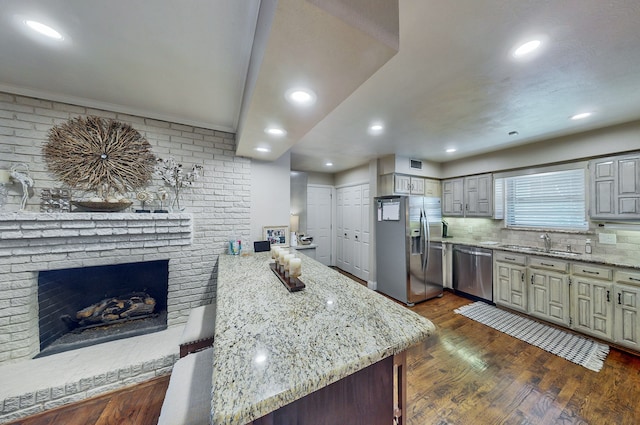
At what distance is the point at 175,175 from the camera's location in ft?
7.56

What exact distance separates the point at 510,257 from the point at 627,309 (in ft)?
3.36

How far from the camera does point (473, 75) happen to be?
1547 millimetres

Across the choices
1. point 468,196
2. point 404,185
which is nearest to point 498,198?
point 468,196

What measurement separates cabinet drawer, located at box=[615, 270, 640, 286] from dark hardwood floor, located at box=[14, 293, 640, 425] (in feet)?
2.46

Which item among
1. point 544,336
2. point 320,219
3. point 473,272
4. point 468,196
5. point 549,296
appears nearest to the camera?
point 544,336

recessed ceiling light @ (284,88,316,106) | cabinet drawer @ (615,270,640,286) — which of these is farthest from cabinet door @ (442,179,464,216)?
recessed ceiling light @ (284,88,316,106)

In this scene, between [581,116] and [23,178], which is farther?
[581,116]

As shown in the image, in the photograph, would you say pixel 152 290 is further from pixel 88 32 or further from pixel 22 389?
pixel 88 32

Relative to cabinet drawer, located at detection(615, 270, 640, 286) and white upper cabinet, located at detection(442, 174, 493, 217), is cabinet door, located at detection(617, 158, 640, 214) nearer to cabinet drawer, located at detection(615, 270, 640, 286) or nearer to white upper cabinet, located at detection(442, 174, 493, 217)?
cabinet drawer, located at detection(615, 270, 640, 286)

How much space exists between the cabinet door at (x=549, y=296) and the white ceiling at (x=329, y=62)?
73.7 inches

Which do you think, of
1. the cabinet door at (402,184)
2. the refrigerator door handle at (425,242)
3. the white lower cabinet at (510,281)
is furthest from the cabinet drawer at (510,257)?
the cabinet door at (402,184)

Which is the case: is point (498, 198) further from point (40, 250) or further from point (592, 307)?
point (40, 250)

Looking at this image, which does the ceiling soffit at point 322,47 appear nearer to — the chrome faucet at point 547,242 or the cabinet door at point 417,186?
the cabinet door at point 417,186

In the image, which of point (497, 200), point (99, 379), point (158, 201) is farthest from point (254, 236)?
point (497, 200)
